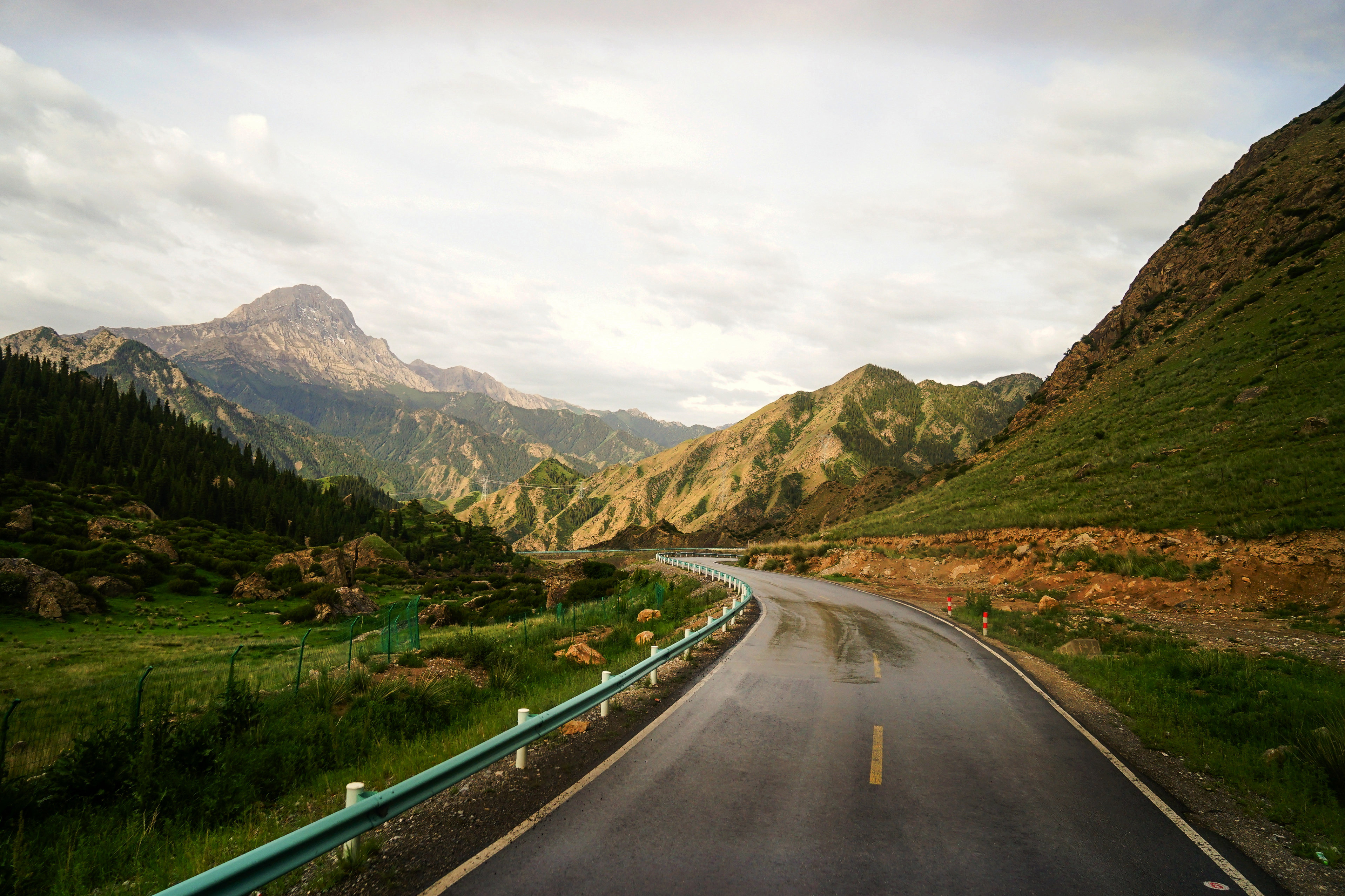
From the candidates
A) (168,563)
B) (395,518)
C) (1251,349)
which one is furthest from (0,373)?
(1251,349)

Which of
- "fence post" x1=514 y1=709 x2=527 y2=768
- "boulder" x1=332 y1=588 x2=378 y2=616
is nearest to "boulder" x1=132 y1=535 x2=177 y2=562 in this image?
"boulder" x1=332 y1=588 x2=378 y2=616

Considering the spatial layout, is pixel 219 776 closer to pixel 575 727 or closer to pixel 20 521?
pixel 575 727

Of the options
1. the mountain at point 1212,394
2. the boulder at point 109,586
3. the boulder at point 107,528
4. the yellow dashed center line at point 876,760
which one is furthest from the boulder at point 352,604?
the yellow dashed center line at point 876,760

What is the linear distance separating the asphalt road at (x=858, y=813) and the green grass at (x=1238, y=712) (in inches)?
57.9

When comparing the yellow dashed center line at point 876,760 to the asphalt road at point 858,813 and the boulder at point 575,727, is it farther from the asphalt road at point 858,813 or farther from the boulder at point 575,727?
the boulder at point 575,727

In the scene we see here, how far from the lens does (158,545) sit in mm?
64688

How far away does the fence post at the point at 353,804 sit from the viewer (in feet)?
16.3

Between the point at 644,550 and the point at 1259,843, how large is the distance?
365 feet

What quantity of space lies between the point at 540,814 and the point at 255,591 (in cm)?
6502

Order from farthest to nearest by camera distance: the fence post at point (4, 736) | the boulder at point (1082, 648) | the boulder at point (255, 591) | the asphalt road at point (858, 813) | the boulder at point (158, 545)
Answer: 1. the boulder at point (158, 545)
2. the boulder at point (255, 591)
3. the boulder at point (1082, 648)
4. the fence post at point (4, 736)
5. the asphalt road at point (858, 813)

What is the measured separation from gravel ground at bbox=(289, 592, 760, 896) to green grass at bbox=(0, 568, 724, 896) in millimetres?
491

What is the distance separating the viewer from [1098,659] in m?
15.5

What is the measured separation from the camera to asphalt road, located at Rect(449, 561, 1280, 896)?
5.02m

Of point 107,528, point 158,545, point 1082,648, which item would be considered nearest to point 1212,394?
point 1082,648
